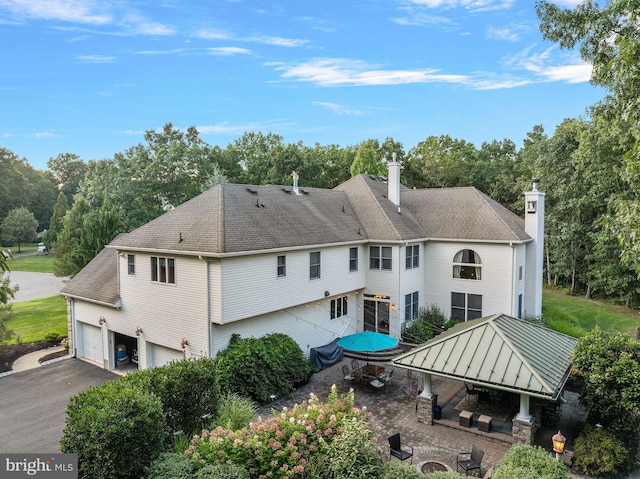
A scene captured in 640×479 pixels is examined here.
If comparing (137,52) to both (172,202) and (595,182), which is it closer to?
(172,202)

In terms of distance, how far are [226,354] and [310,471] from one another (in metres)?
7.09

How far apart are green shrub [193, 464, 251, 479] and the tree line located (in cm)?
1006

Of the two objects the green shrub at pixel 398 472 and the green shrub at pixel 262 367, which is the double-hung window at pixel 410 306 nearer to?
the green shrub at pixel 262 367

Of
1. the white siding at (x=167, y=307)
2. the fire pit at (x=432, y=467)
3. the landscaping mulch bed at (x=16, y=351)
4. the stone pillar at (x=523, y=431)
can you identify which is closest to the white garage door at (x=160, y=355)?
the white siding at (x=167, y=307)

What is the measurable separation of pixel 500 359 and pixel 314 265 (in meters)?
8.54

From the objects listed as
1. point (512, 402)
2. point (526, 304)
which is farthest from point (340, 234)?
point (526, 304)

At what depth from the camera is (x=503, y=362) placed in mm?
10641

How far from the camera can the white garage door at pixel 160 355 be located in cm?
1470

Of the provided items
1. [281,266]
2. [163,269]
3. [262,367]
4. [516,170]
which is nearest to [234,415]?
[262,367]

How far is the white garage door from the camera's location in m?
14.7

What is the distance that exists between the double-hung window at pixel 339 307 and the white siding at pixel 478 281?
5213 millimetres

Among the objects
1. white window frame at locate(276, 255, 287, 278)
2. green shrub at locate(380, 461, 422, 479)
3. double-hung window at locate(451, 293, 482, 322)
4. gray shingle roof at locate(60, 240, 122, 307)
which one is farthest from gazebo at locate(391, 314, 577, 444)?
gray shingle roof at locate(60, 240, 122, 307)

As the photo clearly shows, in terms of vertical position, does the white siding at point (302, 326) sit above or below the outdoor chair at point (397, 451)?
above

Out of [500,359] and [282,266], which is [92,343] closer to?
[282,266]
